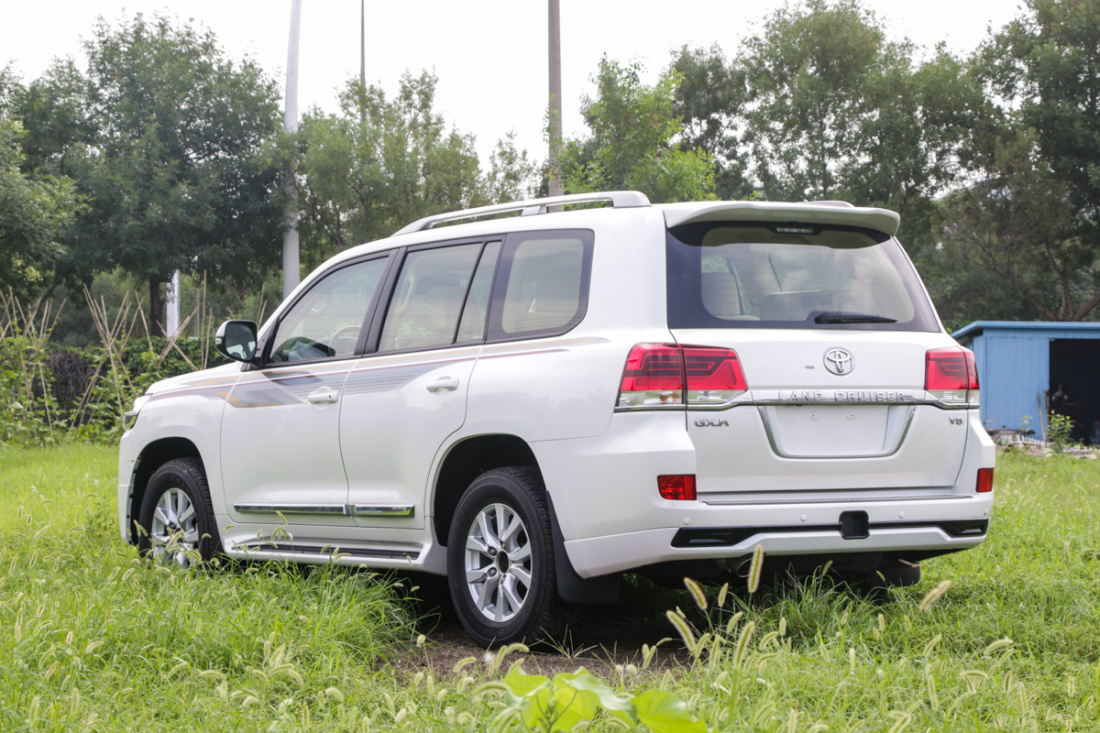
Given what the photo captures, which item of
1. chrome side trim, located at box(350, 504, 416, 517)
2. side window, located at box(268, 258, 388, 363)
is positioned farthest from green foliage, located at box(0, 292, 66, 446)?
chrome side trim, located at box(350, 504, 416, 517)

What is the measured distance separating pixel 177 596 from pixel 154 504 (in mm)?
2223

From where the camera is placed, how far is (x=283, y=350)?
6672mm

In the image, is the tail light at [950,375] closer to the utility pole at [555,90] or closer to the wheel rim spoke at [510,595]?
the wheel rim spoke at [510,595]

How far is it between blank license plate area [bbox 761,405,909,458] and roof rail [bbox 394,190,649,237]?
113 centimetres

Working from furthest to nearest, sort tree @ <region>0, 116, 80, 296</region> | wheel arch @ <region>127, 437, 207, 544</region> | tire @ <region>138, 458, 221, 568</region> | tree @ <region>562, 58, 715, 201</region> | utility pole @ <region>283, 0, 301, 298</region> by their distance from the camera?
utility pole @ <region>283, 0, 301, 298</region>
tree @ <region>0, 116, 80, 296</region>
tree @ <region>562, 58, 715, 201</region>
wheel arch @ <region>127, 437, 207, 544</region>
tire @ <region>138, 458, 221, 568</region>

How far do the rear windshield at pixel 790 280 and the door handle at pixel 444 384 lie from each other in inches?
43.5

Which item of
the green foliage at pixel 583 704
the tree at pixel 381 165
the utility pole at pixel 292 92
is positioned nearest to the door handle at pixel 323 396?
the green foliage at pixel 583 704

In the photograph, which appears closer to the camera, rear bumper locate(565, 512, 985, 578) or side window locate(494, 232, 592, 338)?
rear bumper locate(565, 512, 985, 578)

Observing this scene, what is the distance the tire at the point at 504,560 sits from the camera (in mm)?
4844

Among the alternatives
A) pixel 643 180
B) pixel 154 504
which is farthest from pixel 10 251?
pixel 154 504

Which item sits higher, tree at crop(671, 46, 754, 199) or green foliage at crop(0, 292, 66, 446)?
tree at crop(671, 46, 754, 199)

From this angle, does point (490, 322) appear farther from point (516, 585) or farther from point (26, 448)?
point (26, 448)

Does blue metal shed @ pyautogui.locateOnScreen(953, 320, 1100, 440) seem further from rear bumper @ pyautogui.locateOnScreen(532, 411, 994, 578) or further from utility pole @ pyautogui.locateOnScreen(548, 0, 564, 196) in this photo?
rear bumper @ pyautogui.locateOnScreen(532, 411, 994, 578)

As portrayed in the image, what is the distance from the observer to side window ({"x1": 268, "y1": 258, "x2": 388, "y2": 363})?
627cm
